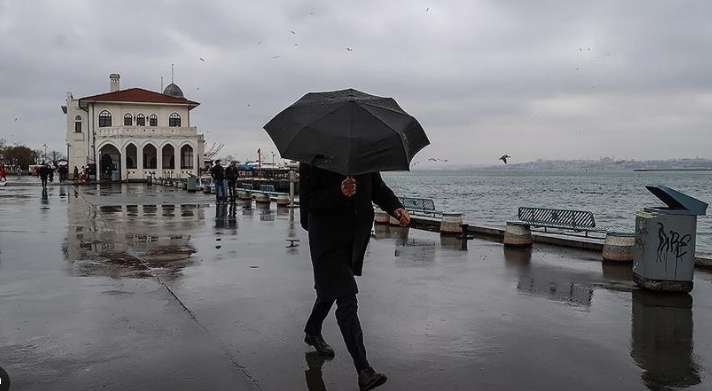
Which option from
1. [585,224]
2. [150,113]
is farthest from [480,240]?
[150,113]

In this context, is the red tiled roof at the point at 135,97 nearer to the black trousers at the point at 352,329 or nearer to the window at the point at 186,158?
the window at the point at 186,158

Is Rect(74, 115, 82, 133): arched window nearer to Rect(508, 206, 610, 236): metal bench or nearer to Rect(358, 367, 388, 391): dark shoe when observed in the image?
Rect(508, 206, 610, 236): metal bench

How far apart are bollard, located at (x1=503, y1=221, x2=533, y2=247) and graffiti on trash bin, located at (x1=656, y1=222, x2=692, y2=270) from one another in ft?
14.9

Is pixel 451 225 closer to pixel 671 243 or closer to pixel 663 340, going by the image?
pixel 671 243

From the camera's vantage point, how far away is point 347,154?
4312 mm

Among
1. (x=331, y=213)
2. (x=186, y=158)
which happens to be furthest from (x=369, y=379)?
(x=186, y=158)

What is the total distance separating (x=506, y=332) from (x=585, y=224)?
28.3 feet

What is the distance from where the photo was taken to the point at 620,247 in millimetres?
10625

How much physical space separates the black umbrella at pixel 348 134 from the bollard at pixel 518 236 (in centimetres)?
828

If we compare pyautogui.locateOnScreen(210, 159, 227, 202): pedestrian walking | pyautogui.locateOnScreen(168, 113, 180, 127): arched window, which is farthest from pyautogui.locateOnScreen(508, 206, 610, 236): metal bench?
pyautogui.locateOnScreen(168, 113, 180, 127): arched window

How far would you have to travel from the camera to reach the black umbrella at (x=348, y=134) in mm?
4363

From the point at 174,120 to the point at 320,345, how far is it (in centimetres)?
6305

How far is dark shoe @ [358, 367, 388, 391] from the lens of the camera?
454cm

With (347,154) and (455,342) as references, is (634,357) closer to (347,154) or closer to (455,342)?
(455,342)
